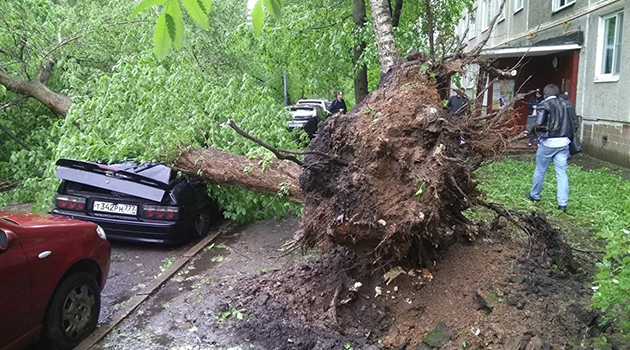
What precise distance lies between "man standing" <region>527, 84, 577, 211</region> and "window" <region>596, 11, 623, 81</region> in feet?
19.5

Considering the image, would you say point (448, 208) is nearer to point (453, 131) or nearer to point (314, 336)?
point (453, 131)

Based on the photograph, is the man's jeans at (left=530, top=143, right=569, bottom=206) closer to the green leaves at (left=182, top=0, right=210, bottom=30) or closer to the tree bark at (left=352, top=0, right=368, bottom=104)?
the tree bark at (left=352, top=0, right=368, bottom=104)

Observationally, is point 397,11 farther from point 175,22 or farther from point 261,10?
point 175,22

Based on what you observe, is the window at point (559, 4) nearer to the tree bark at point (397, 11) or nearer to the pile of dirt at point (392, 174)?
the tree bark at point (397, 11)

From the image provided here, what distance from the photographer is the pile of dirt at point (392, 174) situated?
3.28 m

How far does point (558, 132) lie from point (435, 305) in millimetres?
4515

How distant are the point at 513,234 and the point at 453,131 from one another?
1.97m

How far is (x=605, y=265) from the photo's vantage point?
259cm

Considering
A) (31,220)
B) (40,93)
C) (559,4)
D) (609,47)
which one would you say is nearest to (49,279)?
(31,220)

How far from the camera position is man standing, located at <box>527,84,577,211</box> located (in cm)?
678

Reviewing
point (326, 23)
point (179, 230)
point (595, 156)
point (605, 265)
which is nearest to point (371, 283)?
point (605, 265)

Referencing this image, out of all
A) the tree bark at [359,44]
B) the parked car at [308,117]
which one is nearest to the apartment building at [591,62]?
the tree bark at [359,44]

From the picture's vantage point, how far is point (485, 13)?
24797 mm

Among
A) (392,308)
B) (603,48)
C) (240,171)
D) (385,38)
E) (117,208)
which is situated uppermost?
(603,48)
